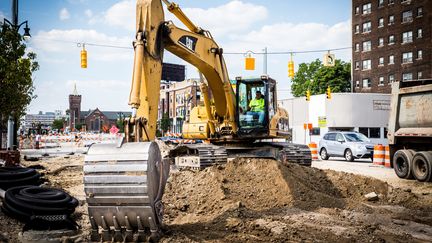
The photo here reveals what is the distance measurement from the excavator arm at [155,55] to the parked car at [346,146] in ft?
51.8

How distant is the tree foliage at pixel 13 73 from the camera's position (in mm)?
14602

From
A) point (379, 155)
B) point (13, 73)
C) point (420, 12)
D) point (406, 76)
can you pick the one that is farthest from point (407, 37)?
point (13, 73)

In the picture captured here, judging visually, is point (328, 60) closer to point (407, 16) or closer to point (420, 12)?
point (420, 12)

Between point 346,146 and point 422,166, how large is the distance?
10824 millimetres

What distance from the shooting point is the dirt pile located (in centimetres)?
727

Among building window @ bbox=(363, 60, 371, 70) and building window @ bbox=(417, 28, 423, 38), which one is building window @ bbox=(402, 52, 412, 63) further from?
building window @ bbox=(363, 60, 371, 70)

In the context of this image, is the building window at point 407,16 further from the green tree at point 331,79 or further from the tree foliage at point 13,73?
the tree foliage at point 13,73

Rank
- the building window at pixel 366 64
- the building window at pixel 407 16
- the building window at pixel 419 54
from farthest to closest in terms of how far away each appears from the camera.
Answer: the building window at pixel 366 64
the building window at pixel 407 16
the building window at pixel 419 54

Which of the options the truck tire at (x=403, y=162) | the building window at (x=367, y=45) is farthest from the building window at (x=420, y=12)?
the truck tire at (x=403, y=162)

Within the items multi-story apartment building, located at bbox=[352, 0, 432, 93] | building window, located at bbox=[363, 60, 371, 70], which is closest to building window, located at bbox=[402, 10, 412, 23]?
multi-story apartment building, located at bbox=[352, 0, 432, 93]

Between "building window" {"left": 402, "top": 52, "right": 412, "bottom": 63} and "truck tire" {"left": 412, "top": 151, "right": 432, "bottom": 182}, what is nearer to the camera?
"truck tire" {"left": 412, "top": 151, "right": 432, "bottom": 182}

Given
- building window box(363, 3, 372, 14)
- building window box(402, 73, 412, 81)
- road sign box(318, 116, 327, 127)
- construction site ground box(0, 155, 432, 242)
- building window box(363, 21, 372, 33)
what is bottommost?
construction site ground box(0, 155, 432, 242)

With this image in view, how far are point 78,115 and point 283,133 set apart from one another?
16837cm

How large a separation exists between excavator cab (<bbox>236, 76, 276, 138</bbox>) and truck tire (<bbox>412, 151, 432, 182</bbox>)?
237 inches
